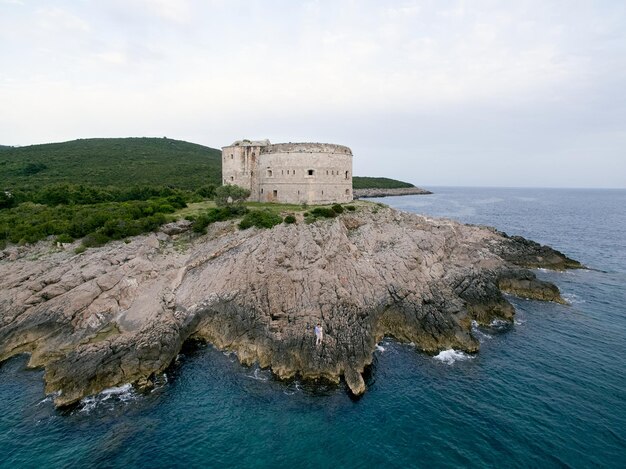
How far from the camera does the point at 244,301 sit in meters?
27.1

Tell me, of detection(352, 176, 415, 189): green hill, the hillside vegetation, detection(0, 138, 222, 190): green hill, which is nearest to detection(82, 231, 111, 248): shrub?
the hillside vegetation

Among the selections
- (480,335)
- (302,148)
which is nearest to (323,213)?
(302,148)

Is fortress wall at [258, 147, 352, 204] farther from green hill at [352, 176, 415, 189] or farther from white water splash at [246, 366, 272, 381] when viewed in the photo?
green hill at [352, 176, 415, 189]

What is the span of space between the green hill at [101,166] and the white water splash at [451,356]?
65.8m

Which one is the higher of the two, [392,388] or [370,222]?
[370,222]

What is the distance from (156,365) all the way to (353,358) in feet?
39.3

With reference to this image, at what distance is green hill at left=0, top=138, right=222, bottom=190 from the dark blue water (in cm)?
6335

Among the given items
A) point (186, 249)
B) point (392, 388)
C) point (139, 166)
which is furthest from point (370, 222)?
point (139, 166)

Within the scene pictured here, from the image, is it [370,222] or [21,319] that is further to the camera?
[370,222]

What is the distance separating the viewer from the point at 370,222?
4253 centimetres

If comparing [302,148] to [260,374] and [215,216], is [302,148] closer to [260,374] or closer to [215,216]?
[215,216]

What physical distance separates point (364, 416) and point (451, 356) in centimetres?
858

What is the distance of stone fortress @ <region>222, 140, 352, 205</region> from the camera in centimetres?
4822

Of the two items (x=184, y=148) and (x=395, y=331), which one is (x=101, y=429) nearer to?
(x=395, y=331)
